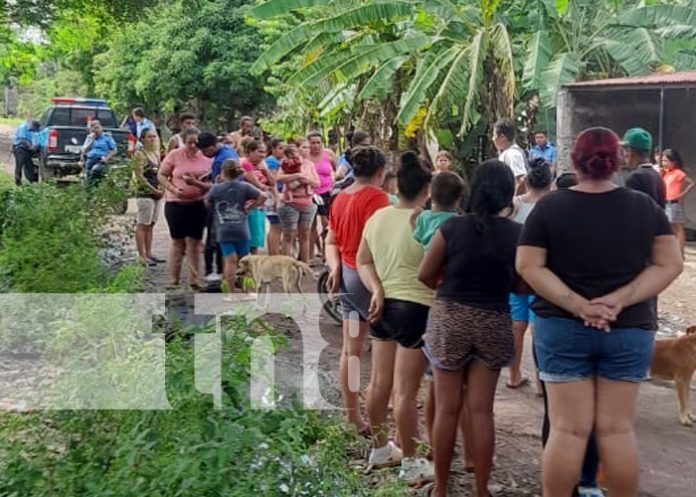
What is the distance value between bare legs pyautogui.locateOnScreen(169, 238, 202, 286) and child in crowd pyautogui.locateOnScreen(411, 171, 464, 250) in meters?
5.61

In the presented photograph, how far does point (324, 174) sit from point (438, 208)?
7.43m

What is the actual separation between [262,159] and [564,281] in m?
7.54

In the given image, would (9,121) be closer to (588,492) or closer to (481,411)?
(481,411)

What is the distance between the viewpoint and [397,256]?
219 inches

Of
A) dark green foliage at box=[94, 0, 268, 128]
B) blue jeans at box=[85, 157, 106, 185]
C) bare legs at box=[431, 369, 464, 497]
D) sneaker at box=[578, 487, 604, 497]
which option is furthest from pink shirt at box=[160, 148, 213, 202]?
dark green foliage at box=[94, 0, 268, 128]

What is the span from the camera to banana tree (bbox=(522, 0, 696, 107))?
599 inches

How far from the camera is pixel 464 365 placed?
199 inches

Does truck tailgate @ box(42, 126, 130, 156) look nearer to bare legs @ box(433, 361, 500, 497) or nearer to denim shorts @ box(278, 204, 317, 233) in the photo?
denim shorts @ box(278, 204, 317, 233)

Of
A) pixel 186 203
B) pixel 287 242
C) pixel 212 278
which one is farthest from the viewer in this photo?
pixel 287 242

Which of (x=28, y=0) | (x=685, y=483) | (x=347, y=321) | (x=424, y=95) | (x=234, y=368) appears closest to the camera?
(x=234, y=368)

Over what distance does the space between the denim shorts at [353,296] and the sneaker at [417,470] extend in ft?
3.27

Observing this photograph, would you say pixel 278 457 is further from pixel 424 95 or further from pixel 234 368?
pixel 424 95

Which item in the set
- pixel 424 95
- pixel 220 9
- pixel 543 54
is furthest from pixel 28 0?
pixel 220 9

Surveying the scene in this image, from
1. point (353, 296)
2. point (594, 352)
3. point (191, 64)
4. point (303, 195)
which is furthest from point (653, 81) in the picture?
point (191, 64)
